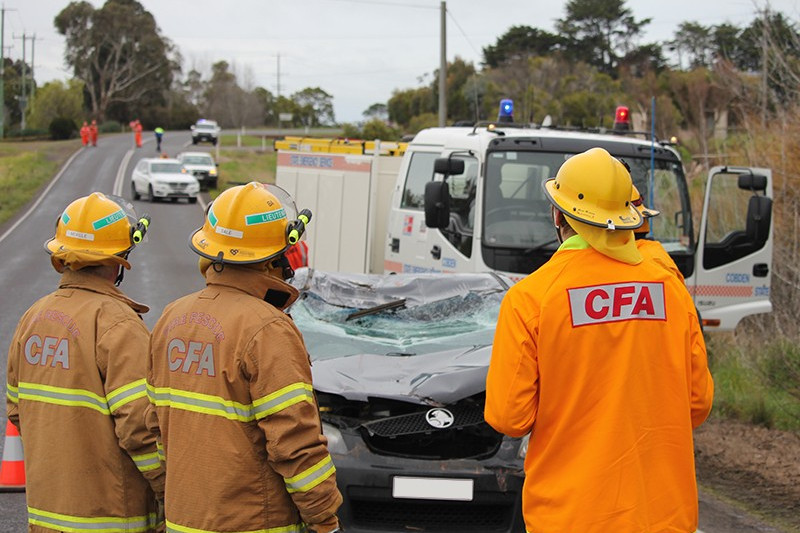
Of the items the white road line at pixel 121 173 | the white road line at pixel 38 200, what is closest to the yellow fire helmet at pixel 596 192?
the white road line at pixel 38 200

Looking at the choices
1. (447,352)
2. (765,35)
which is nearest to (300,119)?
(765,35)

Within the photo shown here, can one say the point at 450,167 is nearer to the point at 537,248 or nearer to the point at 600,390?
the point at 537,248

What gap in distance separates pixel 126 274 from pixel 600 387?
15987mm

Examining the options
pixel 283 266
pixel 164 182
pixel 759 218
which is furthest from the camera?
pixel 164 182

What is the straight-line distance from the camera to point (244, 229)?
10.1ft

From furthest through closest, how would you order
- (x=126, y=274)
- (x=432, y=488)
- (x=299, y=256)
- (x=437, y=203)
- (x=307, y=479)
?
(x=126, y=274), (x=299, y=256), (x=437, y=203), (x=432, y=488), (x=307, y=479)

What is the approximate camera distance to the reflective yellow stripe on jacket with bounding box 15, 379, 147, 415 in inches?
127

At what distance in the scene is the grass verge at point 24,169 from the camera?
3291 cm

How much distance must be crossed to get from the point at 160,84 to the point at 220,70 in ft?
43.3

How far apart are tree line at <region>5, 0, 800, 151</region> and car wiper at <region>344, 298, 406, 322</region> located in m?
4.38

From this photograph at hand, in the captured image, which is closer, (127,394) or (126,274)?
(127,394)

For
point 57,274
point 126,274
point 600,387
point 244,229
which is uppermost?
point 244,229

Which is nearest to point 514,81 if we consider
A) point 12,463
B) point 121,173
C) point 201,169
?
point 201,169

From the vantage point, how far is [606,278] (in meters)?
2.92
